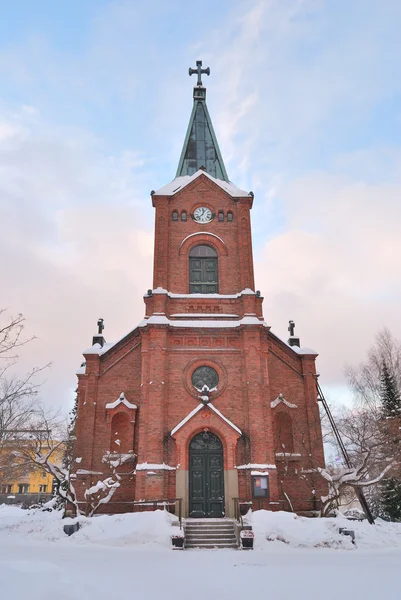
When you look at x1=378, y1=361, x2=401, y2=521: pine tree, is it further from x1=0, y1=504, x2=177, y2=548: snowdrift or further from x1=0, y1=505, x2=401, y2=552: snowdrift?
x1=0, y1=504, x2=177, y2=548: snowdrift

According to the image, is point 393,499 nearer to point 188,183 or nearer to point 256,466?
point 256,466

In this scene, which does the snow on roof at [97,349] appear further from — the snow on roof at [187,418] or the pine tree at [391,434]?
the pine tree at [391,434]

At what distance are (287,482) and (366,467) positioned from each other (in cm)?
346

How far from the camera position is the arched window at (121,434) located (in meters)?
21.5

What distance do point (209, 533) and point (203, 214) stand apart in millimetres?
15084

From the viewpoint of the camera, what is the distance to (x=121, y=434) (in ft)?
71.8

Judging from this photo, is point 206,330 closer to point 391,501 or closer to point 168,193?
point 168,193

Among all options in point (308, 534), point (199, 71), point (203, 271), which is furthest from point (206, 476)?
point (199, 71)

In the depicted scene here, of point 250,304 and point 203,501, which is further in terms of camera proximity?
point 250,304

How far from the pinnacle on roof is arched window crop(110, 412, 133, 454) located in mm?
14058

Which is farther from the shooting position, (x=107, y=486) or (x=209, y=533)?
(x=107, y=486)

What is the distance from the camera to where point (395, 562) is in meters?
11.3

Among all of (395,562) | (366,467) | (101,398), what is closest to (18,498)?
(101,398)

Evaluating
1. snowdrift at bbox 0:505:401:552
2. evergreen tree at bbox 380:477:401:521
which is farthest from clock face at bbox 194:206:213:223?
evergreen tree at bbox 380:477:401:521
